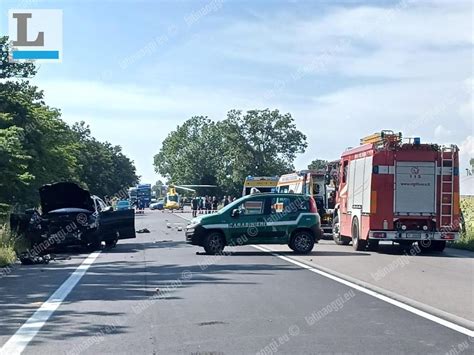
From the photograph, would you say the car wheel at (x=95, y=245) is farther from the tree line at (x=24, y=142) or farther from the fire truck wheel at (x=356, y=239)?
the fire truck wheel at (x=356, y=239)

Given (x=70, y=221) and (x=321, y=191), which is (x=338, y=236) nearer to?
(x=321, y=191)

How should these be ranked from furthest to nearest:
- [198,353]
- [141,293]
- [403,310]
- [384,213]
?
[384,213], [141,293], [403,310], [198,353]

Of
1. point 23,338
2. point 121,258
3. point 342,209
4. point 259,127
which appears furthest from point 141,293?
point 259,127

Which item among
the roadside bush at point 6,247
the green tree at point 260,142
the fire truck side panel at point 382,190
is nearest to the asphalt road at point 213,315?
the roadside bush at point 6,247

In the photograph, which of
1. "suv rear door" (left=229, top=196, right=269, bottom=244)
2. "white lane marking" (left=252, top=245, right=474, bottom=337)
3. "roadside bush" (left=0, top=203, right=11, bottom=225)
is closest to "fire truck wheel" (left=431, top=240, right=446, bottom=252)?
"suv rear door" (left=229, top=196, right=269, bottom=244)

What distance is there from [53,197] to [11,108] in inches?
273

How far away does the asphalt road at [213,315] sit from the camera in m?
8.69

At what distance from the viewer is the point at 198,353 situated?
8242mm

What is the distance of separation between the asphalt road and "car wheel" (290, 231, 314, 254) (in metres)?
4.65

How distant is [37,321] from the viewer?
1041cm

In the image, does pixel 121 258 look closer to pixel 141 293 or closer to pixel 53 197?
pixel 53 197

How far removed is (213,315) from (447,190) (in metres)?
13.5

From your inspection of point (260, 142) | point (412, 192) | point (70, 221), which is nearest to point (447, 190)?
point (412, 192)

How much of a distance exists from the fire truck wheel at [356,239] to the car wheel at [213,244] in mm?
4618
